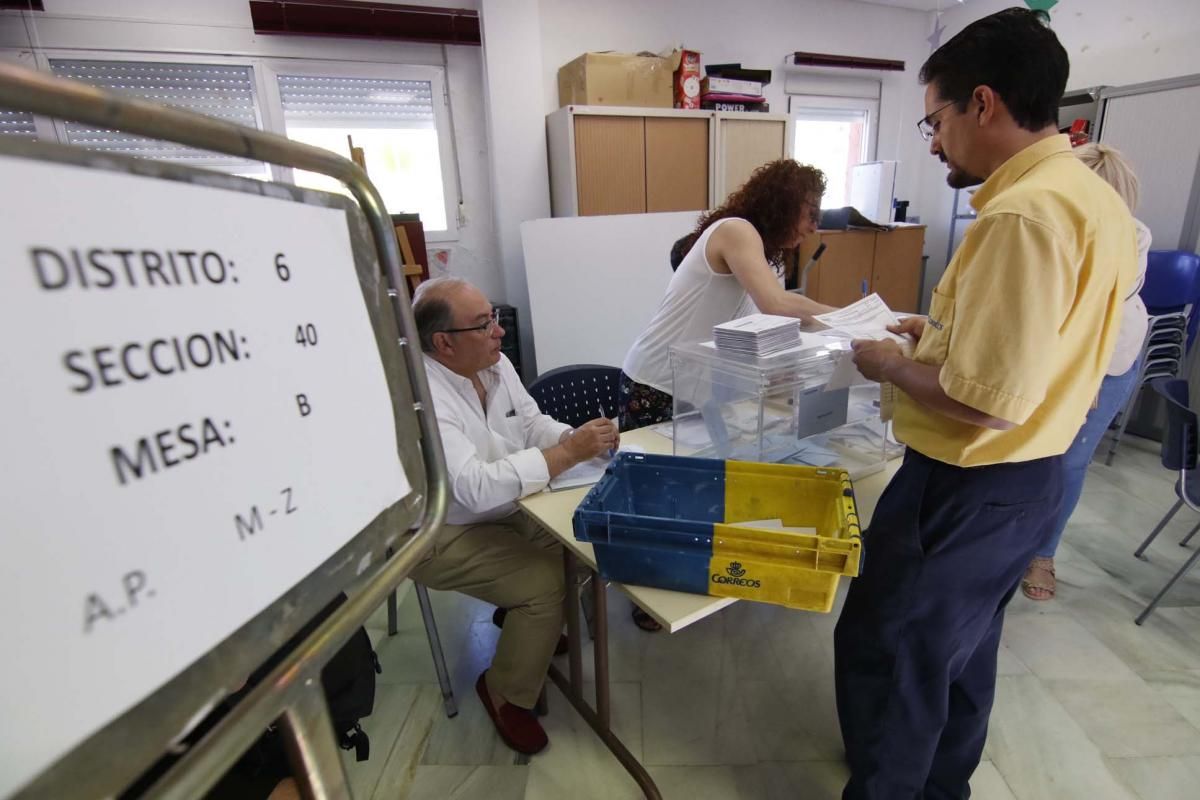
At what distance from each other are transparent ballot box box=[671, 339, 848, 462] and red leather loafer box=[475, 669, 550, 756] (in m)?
0.83

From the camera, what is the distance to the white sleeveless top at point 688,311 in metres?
1.85

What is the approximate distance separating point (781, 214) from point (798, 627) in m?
1.38

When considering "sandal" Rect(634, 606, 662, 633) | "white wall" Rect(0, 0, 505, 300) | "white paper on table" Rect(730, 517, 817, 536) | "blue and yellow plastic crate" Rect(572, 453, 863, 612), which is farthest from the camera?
"white wall" Rect(0, 0, 505, 300)

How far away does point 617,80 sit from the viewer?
3.20m

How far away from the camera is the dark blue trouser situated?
0.99m

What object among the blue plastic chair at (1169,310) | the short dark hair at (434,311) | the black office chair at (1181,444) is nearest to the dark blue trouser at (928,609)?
the short dark hair at (434,311)

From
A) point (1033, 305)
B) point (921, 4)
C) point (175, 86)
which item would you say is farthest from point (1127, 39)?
point (175, 86)

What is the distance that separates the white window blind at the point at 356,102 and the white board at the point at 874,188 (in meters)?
3.29

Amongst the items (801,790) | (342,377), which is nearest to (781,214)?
(801,790)

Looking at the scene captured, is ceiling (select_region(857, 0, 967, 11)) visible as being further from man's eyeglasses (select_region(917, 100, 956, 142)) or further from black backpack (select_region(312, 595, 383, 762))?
black backpack (select_region(312, 595, 383, 762))

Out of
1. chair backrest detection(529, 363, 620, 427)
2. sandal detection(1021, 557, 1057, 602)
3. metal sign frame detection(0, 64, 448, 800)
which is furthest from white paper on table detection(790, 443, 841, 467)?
metal sign frame detection(0, 64, 448, 800)

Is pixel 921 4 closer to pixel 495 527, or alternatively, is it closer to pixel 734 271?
pixel 734 271

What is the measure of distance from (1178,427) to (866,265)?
2.51 m

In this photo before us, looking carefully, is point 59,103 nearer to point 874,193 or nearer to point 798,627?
point 798,627
